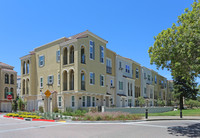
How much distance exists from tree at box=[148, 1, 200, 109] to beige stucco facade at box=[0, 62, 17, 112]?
4128cm

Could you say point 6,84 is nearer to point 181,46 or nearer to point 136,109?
point 136,109

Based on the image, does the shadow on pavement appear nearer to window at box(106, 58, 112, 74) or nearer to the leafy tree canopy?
the leafy tree canopy

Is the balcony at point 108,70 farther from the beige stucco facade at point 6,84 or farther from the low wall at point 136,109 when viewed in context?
the beige stucco facade at point 6,84

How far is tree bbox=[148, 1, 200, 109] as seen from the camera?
12.3 meters

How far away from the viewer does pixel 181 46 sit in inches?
505

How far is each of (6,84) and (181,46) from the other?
44750 millimetres

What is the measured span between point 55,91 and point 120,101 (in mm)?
12501

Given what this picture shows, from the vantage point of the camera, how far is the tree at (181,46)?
12.3 meters

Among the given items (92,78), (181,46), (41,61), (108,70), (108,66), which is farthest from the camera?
(108,66)

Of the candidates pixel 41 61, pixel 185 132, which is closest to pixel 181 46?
pixel 185 132

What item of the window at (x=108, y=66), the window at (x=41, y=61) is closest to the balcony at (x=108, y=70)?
the window at (x=108, y=66)

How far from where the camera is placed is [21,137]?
36.4ft

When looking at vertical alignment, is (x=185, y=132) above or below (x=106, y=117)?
above

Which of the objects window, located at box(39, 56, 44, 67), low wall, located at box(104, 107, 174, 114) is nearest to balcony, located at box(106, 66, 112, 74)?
low wall, located at box(104, 107, 174, 114)
